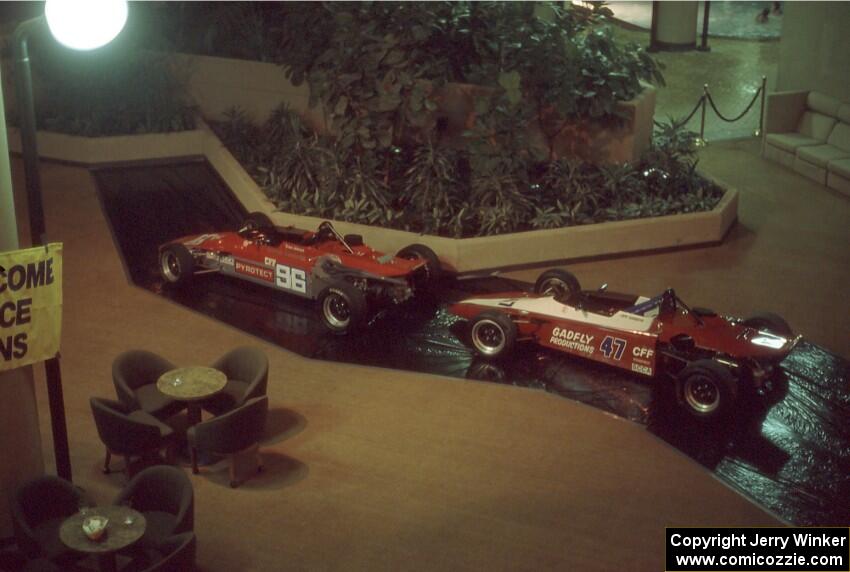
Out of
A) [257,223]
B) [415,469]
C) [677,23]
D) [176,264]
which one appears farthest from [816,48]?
[415,469]

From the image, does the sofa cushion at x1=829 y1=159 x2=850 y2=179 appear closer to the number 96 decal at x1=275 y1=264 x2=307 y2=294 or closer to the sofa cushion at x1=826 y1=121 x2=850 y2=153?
the sofa cushion at x1=826 y1=121 x2=850 y2=153

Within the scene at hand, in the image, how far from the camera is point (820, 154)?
52.7ft

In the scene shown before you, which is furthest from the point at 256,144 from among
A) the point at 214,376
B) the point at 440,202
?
the point at 214,376

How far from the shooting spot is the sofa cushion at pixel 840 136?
16203mm

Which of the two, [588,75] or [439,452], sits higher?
[588,75]

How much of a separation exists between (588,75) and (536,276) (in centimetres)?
320

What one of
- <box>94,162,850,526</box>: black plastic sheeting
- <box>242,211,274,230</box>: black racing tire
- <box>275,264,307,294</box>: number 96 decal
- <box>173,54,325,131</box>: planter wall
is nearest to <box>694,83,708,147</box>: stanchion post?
<box>94,162,850,526</box>: black plastic sheeting

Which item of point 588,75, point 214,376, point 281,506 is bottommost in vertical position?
point 281,506

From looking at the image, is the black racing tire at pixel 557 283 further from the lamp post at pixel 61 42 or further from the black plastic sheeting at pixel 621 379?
the lamp post at pixel 61 42

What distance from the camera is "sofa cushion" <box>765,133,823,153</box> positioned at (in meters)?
16.6

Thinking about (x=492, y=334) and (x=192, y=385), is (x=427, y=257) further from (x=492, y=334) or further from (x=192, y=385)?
(x=192, y=385)

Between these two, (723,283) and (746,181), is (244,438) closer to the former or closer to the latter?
(723,283)

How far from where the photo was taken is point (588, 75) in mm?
14203

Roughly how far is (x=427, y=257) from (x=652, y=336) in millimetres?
3010
